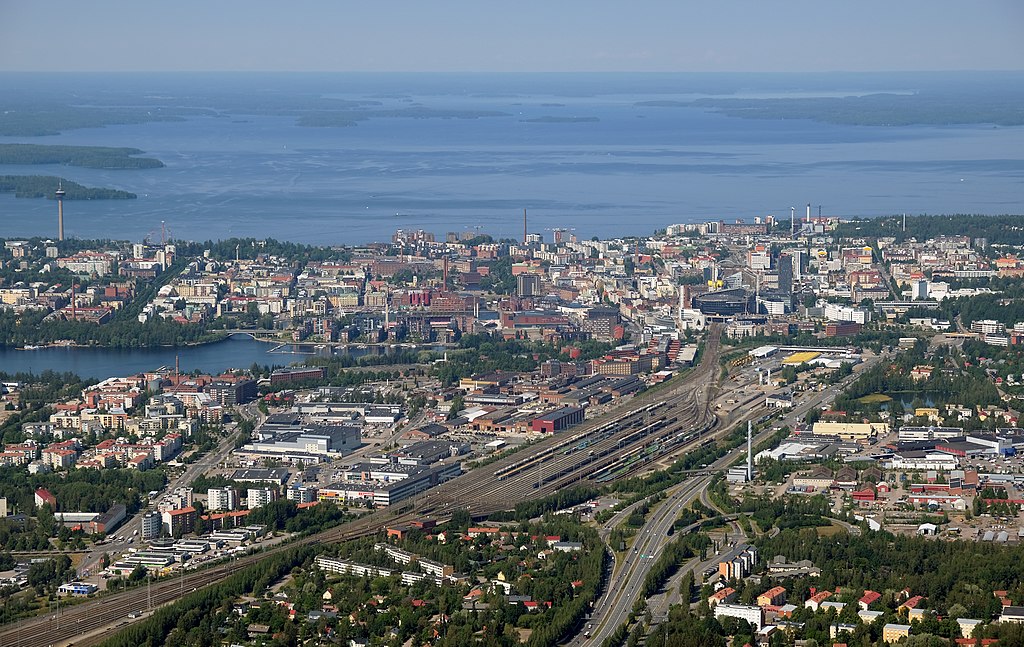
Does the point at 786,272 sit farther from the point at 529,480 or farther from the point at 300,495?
the point at 300,495

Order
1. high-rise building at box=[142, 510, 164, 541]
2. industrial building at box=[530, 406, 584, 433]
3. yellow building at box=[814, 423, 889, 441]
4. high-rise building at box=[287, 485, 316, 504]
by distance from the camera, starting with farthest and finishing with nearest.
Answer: industrial building at box=[530, 406, 584, 433] → yellow building at box=[814, 423, 889, 441] → high-rise building at box=[287, 485, 316, 504] → high-rise building at box=[142, 510, 164, 541]

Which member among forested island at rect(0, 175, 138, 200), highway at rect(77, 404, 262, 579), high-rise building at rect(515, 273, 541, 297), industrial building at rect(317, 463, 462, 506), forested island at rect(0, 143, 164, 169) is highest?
forested island at rect(0, 143, 164, 169)

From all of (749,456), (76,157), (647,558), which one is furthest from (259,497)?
(76,157)

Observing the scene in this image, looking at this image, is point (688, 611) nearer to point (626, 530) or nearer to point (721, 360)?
point (626, 530)

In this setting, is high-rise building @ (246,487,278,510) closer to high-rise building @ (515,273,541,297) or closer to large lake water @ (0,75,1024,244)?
high-rise building @ (515,273,541,297)

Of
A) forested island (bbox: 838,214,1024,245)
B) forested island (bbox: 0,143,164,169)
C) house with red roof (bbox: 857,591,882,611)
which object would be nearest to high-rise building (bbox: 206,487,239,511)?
house with red roof (bbox: 857,591,882,611)

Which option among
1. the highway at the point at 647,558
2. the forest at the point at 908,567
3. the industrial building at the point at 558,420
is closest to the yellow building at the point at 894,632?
the forest at the point at 908,567
